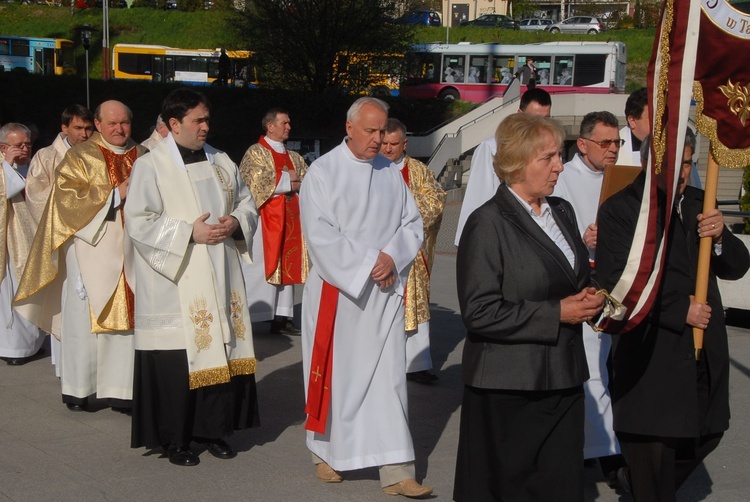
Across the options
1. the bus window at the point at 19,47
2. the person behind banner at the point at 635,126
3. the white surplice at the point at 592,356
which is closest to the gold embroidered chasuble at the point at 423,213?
the white surplice at the point at 592,356

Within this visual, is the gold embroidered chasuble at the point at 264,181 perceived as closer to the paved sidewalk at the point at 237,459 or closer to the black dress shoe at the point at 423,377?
the paved sidewalk at the point at 237,459

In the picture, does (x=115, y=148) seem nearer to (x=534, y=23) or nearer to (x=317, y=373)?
(x=317, y=373)

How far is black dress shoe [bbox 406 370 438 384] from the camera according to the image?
23.7 feet

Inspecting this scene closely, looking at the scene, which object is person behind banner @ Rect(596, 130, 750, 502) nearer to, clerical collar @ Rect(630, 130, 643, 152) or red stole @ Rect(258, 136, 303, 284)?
clerical collar @ Rect(630, 130, 643, 152)

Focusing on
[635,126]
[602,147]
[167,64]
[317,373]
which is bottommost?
[317,373]

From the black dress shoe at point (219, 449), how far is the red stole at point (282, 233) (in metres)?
3.63

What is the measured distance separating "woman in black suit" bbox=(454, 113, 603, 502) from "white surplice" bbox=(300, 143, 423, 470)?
1102 mm

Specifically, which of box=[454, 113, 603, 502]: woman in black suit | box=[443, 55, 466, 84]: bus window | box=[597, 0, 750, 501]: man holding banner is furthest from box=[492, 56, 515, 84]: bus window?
box=[454, 113, 603, 502]: woman in black suit

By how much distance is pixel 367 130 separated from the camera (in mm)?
5039

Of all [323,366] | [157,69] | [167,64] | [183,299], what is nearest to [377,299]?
[323,366]

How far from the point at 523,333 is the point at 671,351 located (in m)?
0.73

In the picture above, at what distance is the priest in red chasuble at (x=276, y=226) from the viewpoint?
8.96 m

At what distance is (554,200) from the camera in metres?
4.01

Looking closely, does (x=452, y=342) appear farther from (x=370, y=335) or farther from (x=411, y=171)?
(x=370, y=335)
